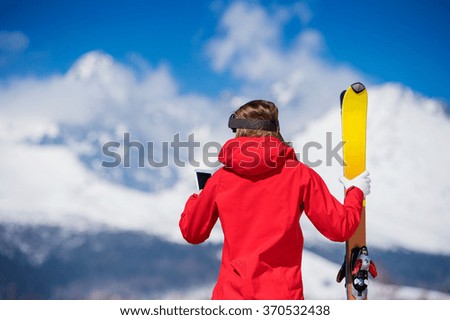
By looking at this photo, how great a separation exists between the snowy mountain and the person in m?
2.83

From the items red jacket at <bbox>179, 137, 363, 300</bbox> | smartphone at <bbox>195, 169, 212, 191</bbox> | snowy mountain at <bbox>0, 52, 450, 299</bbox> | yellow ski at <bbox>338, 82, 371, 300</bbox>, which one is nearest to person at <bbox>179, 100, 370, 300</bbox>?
red jacket at <bbox>179, 137, 363, 300</bbox>

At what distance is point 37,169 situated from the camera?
15.8 feet

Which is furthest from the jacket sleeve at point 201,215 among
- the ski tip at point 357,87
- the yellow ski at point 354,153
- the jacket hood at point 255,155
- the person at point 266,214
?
the ski tip at point 357,87

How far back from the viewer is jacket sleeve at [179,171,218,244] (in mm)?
1983

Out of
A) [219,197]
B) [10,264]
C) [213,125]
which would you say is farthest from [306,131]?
[219,197]

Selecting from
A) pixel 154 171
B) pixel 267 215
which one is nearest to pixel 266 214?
pixel 267 215

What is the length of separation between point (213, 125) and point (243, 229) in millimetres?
3046

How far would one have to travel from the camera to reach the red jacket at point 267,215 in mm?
1889

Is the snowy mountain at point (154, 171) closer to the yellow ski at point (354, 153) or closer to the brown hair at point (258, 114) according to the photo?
the yellow ski at point (354, 153)

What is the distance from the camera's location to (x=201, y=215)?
202 centimetres

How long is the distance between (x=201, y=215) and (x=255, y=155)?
0.32 metres

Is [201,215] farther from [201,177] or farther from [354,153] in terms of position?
[354,153]
